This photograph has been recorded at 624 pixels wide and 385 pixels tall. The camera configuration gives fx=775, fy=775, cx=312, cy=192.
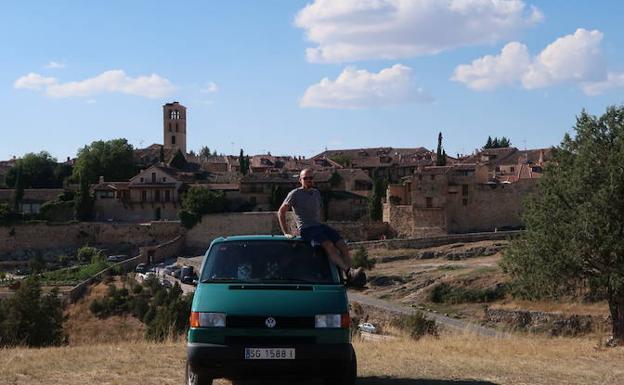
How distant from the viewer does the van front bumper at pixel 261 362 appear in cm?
762

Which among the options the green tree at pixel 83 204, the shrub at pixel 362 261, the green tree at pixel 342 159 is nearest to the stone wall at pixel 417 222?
the shrub at pixel 362 261

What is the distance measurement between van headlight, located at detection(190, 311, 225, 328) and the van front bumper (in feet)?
0.62

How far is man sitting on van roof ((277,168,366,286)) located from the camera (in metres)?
8.73

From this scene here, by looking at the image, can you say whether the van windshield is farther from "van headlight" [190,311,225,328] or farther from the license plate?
the license plate

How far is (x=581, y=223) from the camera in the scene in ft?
57.8

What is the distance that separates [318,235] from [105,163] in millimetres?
80624

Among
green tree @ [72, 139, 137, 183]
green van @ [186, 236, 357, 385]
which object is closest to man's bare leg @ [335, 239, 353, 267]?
green van @ [186, 236, 357, 385]

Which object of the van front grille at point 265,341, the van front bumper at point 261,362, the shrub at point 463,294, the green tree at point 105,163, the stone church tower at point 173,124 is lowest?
the shrub at point 463,294

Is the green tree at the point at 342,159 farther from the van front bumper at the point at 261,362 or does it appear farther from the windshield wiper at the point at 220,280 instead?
the van front bumper at the point at 261,362

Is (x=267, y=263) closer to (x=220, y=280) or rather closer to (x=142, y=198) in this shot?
(x=220, y=280)

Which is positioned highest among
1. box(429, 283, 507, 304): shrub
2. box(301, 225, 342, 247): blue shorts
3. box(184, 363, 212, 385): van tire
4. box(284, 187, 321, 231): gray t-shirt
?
box(284, 187, 321, 231): gray t-shirt

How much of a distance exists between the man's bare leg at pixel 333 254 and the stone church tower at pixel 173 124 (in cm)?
10380

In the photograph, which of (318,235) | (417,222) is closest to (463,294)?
(417,222)

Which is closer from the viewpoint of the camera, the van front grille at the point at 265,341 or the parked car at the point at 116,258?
the van front grille at the point at 265,341
